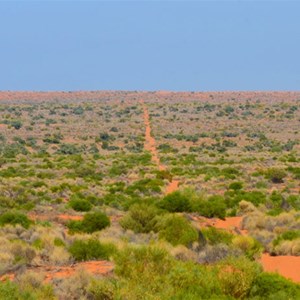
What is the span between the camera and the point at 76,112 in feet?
321

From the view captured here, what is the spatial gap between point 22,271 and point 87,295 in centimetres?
205

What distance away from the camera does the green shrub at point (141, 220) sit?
62.2ft

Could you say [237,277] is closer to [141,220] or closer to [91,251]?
[91,251]

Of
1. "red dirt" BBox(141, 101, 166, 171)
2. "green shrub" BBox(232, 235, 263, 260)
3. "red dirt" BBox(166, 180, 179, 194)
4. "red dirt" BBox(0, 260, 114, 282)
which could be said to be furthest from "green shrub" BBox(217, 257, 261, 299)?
"red dirt" BBox(141, 101, 166, 171)

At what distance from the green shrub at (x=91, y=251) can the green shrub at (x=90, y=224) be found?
4.65 m

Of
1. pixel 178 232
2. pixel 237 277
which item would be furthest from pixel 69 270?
pixel 178 232

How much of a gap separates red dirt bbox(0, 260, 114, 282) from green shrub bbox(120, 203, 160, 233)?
5460 millimetres

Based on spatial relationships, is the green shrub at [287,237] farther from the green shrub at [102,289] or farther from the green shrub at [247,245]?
the green shrub at [102,289]

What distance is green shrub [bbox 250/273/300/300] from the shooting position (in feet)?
34.2

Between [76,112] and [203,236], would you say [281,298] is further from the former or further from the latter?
[76,112]

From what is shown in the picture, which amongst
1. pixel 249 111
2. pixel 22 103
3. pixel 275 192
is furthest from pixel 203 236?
pixel 22 103

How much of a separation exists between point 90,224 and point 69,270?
22.3 feet

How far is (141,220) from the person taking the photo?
19.4m

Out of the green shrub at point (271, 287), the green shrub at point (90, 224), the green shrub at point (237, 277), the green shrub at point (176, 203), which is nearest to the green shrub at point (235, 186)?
the green shrub at point (176, 203)
